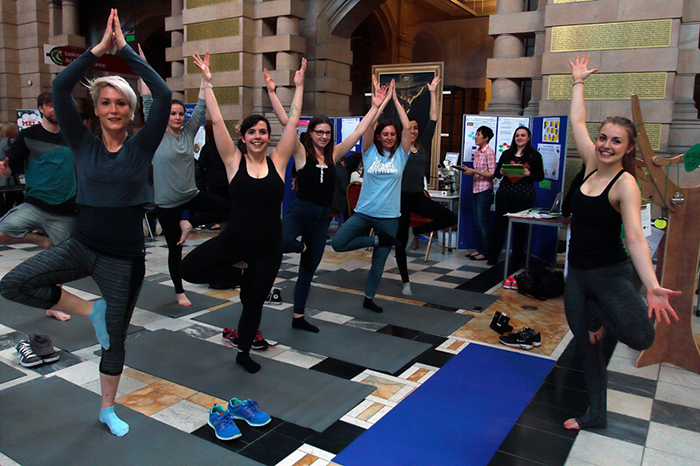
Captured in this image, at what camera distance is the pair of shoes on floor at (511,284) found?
5578 mm

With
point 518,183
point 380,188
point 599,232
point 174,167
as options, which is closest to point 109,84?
point 174,167

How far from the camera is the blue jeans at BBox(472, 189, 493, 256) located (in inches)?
272

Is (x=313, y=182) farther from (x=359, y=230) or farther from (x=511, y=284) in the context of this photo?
(x=511, y=284)

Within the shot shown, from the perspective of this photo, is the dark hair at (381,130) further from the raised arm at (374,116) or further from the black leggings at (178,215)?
the black leggings at (178,215)

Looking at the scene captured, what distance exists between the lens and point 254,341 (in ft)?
12.2

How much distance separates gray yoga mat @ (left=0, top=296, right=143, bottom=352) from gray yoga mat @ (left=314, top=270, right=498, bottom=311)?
→ 86.4 inches

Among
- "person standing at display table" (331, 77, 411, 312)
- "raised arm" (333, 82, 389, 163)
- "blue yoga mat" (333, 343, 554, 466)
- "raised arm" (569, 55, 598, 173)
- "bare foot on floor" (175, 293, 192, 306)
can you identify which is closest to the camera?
"blue yoga mat" (333, 343, 554, 466)

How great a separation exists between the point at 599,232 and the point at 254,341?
2.31 meters

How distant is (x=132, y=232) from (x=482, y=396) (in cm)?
210

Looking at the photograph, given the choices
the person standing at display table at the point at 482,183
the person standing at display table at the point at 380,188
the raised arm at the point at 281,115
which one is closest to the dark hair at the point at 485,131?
the person standing at display table at the point at 482,183

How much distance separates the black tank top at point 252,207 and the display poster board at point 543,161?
13.4 ft

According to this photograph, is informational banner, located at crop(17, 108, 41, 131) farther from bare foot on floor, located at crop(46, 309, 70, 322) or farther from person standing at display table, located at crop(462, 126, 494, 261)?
person standing at display table, located at crop(462, 126, 494, 261)

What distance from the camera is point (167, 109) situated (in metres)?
2.43

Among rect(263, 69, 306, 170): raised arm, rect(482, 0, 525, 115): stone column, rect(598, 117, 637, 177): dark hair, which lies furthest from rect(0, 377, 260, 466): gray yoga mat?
rect(482, 0, 525, 115): stone column
